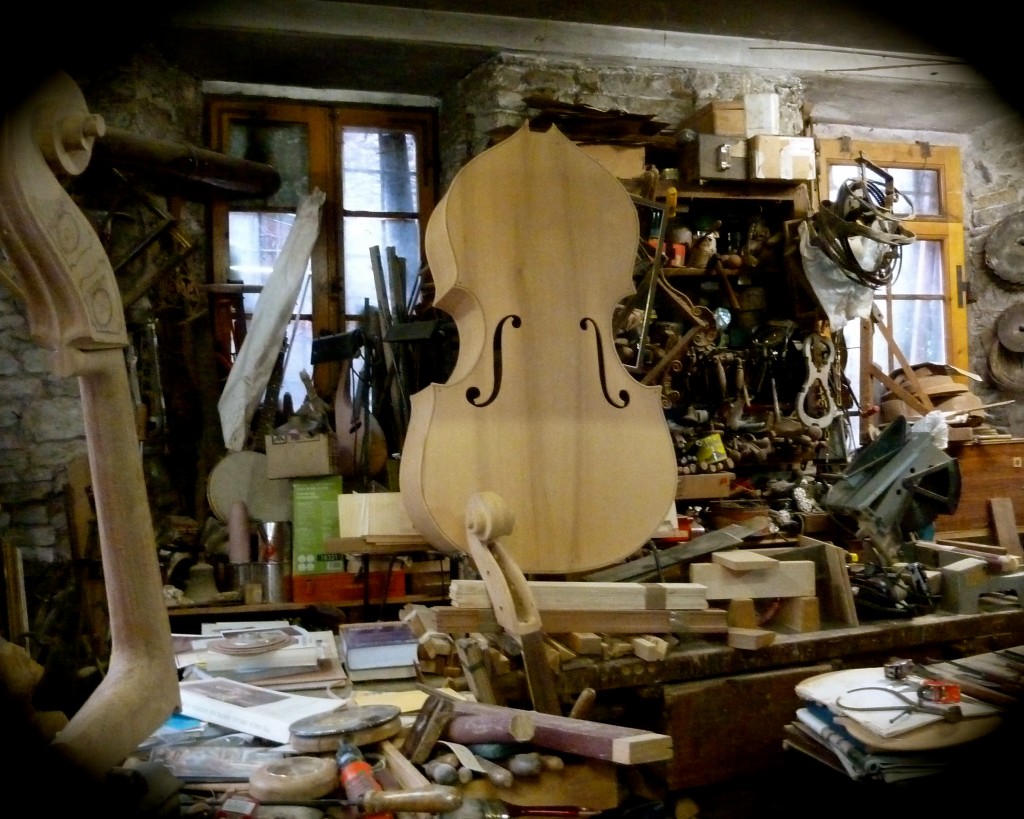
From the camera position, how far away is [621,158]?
153 inches

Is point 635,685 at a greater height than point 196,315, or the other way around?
point 196,315

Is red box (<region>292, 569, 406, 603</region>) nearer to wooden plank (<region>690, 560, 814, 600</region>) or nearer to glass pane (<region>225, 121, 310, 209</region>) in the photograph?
wooden plank (<region>690, 560, 814, 600</region>)

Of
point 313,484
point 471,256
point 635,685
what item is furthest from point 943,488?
point 313,484

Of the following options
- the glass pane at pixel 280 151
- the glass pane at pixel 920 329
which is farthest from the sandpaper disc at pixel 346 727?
the glass pane at pixel 920 329

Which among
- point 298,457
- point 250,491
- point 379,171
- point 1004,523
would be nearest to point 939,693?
point 298,457

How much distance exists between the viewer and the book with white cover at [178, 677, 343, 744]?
1.54 meters

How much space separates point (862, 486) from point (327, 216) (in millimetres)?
2714

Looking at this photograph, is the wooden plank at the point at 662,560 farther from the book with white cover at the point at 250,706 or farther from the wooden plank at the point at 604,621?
the book with white cover at the point at 250,706

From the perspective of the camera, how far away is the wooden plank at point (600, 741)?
1.42 meters

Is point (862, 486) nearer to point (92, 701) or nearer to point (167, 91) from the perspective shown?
point (92, 701)

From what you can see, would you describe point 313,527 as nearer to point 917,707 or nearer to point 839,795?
point 839,795

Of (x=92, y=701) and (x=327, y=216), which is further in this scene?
(x=327, y=216)

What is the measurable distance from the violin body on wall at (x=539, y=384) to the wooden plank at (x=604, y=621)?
0.27 metres

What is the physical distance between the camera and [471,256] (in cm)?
224
